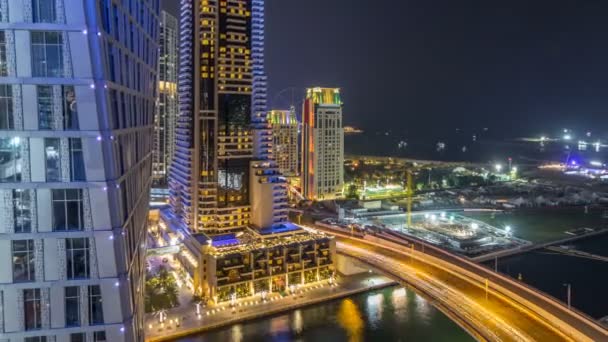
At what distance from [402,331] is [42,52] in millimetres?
21011

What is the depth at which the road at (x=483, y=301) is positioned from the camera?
17719 mm

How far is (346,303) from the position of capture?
26.2 metres

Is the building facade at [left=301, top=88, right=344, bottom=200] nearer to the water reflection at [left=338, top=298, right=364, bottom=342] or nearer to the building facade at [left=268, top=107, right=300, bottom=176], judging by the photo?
the building facade at [left=268, top=107, right=300, bottom=176]

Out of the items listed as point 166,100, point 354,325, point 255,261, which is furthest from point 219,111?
point 166,100

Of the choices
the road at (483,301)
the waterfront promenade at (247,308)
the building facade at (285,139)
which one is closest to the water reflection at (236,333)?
the waterfront promenade at (247,308)

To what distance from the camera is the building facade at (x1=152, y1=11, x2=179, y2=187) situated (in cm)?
Result: 5834

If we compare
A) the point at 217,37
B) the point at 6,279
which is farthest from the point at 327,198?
the point at 6,279

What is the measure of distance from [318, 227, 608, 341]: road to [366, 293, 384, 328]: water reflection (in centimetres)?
195

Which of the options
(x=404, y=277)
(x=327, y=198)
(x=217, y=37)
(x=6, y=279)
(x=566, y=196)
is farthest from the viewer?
(x=566, y=196)

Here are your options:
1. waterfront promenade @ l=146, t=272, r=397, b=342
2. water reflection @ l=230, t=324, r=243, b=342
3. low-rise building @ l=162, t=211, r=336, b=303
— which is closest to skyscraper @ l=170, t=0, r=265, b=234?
low-rise building @ l=162, t=211, r=336, b=303

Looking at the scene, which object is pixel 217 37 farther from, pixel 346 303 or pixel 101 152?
pixel 101 152

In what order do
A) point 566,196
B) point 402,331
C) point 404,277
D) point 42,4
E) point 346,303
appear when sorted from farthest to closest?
point 566,196
point 346,303
point 404,277
point 402,331
point 42,4

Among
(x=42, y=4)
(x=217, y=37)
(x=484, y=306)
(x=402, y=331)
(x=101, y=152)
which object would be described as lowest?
(x=402, y=331)

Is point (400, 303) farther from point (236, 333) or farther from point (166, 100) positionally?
point (166, 100)
